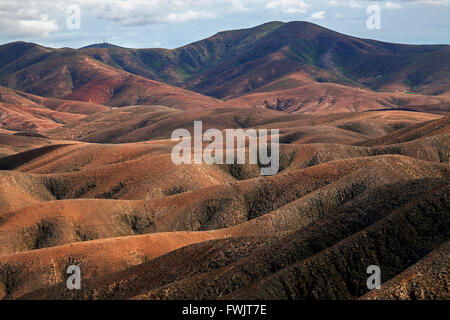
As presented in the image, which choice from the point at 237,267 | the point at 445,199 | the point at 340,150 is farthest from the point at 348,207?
the point at 340,150

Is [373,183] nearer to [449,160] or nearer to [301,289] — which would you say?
[449,160]

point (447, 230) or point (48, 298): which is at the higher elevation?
point (447, 230)

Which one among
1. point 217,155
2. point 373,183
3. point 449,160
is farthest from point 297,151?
point 373,183

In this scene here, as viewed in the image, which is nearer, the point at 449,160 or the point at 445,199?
the point at 445,199

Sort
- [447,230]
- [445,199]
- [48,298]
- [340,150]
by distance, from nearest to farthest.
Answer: [447,230], [445,199], [48,298], [340,150]

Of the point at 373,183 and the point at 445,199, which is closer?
the point at 445,199

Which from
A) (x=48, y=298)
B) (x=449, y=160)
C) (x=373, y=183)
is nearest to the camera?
(x=48, y=298)
